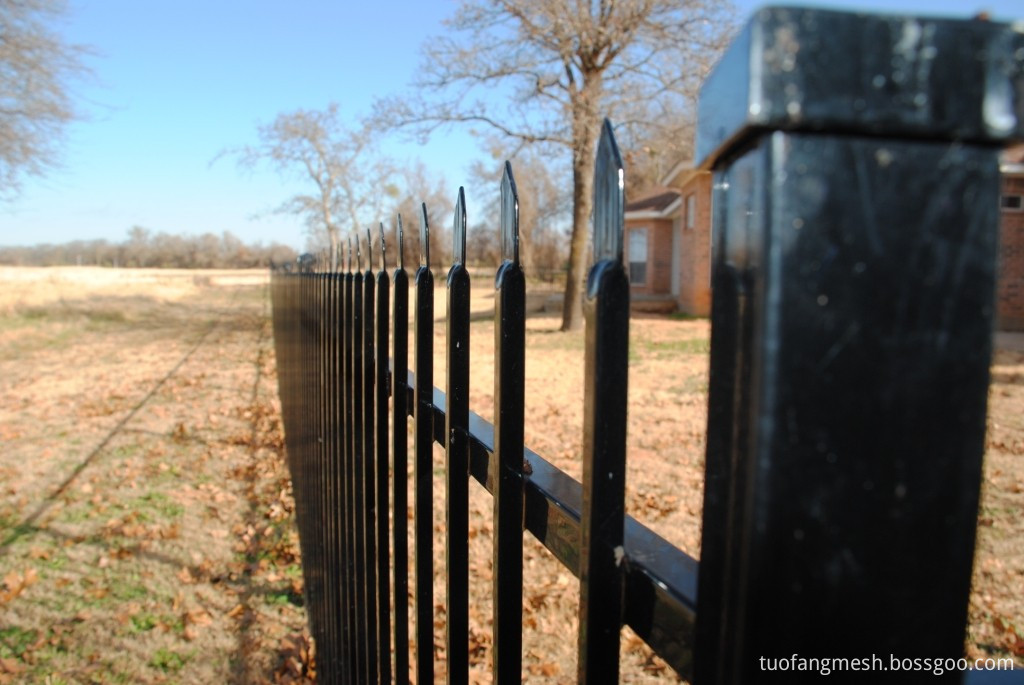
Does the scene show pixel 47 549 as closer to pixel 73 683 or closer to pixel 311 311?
pixel 73 683

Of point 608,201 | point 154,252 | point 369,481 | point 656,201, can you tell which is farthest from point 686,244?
point 154,252

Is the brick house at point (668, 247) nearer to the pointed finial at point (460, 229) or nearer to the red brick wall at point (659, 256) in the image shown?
the red brick wall at point (659, 256)

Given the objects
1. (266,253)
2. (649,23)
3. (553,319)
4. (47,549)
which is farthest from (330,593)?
(266,253)

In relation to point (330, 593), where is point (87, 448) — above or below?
below

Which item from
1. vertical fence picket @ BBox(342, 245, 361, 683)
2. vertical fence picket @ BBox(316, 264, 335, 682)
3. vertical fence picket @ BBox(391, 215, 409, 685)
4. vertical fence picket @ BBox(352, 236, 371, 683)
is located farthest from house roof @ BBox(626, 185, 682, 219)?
vertical fence picket @ BBox(391, 215, 409, 685)

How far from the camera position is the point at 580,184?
15.9m

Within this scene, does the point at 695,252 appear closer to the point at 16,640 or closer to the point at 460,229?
the point at 16,640

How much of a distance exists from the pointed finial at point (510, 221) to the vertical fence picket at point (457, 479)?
174 millimetres

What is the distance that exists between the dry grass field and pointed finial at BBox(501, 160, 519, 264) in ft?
3.72

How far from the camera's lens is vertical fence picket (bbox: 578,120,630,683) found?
62cm

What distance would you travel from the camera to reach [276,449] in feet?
21.0

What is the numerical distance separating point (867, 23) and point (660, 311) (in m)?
22.6

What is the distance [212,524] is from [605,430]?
467 cm

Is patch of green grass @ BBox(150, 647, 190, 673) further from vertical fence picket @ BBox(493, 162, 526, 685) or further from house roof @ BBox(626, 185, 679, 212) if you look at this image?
house roof @ BBox(626, 185, 679, 212)
